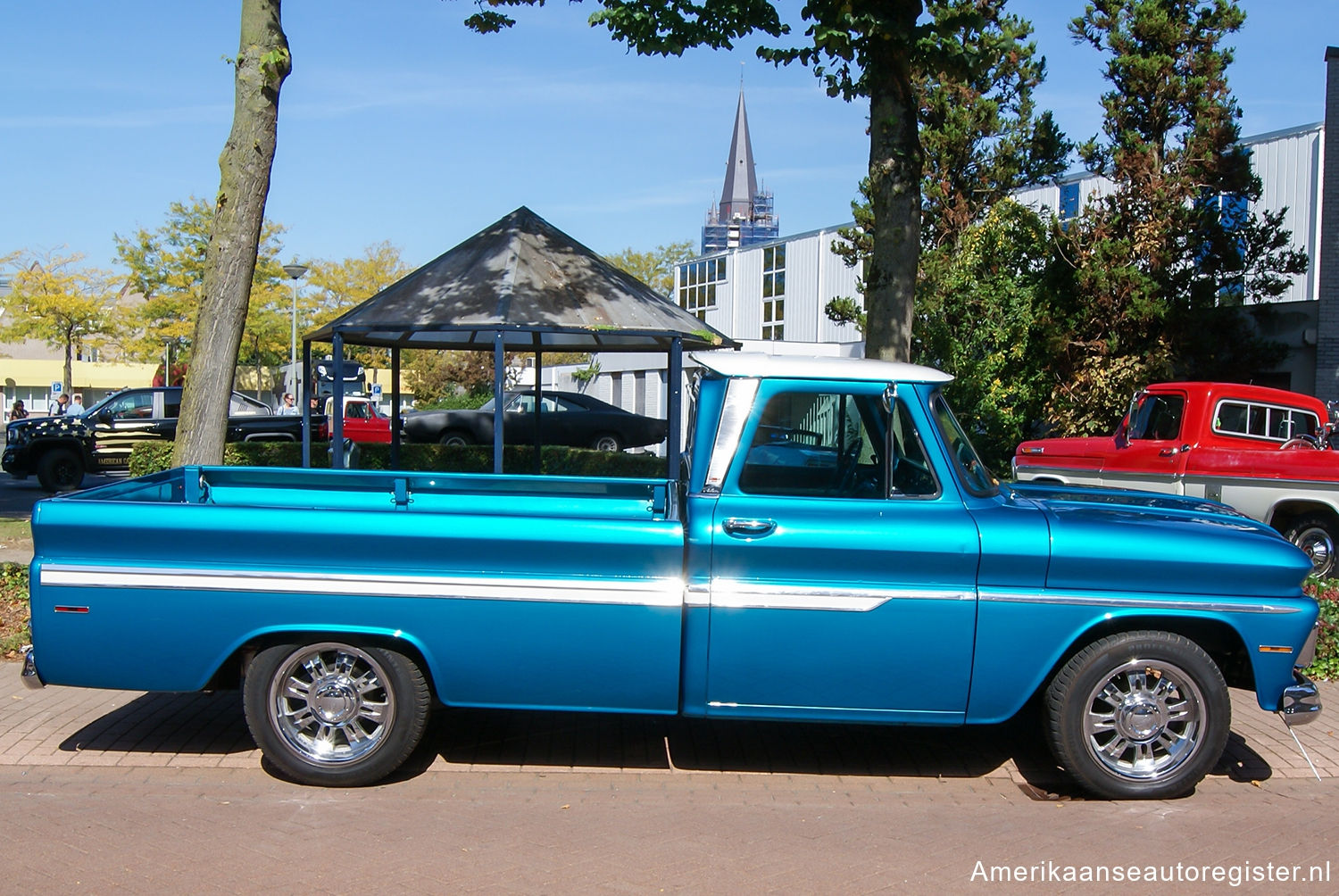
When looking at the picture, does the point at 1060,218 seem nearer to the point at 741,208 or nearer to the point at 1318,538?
the point at 1318,538

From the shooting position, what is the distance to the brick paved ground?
4.16 m

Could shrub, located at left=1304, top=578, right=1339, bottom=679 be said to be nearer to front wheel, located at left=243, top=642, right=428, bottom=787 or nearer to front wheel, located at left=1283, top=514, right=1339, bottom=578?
front wheel, located at left=1283, top=514, right=1339, bottom=578

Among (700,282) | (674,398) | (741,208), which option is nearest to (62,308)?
(700,282)

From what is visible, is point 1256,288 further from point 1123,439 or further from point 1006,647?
point 1006,647

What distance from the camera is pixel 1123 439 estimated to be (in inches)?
464

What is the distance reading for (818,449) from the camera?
16.6ft

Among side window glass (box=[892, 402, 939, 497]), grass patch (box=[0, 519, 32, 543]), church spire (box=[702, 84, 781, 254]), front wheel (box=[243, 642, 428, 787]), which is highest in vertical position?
church spire (box=[702, 84, 781, 254])

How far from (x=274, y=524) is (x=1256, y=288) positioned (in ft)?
54.1

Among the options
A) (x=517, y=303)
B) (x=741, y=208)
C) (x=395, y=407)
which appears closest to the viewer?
(x=517, y=303)

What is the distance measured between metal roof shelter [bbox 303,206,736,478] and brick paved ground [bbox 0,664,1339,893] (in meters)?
4.78

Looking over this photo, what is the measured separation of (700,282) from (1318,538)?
115ft

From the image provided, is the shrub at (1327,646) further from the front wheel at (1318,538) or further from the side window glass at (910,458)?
the side window glass at (910,458)

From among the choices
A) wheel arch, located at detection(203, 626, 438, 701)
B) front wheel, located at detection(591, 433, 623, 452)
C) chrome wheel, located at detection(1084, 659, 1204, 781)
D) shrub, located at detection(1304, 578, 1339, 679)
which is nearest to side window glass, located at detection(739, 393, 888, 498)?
chrome wheel, located at detection(1084, 659, 1204, 781)

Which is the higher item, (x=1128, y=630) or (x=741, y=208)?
(x=741, y=208)
